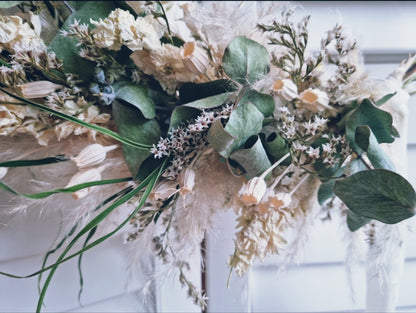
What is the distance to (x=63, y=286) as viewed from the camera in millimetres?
590

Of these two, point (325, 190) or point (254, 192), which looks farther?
point (325, 190)

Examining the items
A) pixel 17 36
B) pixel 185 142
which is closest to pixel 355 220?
pixel 185 142

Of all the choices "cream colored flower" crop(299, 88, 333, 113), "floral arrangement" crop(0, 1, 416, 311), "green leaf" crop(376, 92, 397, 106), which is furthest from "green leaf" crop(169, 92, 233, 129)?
"green leaf" crop(376, 92, 397, 106)

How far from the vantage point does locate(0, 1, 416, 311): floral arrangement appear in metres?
0.45

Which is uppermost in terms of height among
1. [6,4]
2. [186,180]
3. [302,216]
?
[6,4]

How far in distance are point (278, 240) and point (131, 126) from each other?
257 millimetres

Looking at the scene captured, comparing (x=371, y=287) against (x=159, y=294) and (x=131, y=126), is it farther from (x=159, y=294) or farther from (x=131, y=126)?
(x=131, y=126)

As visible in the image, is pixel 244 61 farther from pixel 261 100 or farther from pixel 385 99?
pixel 385 99

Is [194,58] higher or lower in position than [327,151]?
higher

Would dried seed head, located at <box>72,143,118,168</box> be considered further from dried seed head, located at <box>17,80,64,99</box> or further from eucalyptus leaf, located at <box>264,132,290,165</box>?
eucalyptus leaf, located at <box>264,132,290,165</box>

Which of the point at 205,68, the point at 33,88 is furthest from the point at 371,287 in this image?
the point at 33,88

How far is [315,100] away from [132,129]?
0.24 meters

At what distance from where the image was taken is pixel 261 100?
50 centimetres

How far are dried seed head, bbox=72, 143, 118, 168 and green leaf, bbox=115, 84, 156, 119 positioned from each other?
0.07 m
